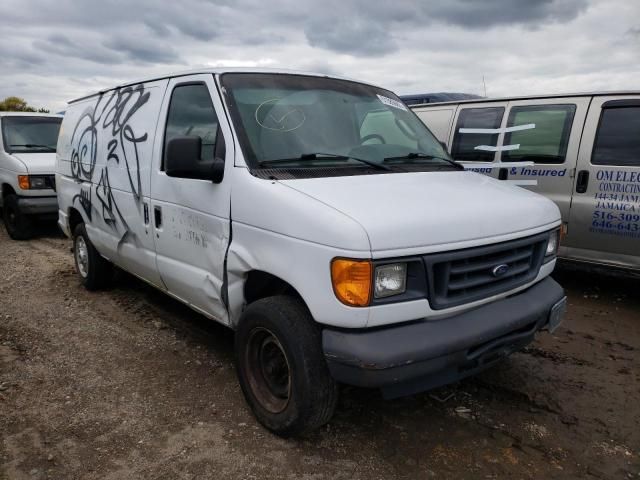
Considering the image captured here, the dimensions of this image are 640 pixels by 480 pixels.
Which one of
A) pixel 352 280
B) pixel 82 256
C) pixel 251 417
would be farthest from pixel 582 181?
pixel 82 256

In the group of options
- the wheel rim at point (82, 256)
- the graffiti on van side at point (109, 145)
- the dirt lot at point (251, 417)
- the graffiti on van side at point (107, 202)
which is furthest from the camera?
the wheel rim at point (82, 256)

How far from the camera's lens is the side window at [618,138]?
4.86 metres

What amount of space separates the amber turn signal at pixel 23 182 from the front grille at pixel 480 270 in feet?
24.8

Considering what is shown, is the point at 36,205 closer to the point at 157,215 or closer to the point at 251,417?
the point at 157,215

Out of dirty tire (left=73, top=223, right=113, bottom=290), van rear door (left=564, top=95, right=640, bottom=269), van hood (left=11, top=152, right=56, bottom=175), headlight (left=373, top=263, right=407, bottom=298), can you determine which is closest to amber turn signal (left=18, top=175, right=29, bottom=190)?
van hood (left=11, top=152, right=56, bottom=175)

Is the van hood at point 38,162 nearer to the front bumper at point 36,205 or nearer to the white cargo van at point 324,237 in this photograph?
the front bumper at point 36,205

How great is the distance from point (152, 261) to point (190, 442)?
1529 mm

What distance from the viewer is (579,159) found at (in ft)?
16.9

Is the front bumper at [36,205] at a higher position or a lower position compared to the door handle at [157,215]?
lower

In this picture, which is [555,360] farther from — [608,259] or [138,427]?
[138,427]

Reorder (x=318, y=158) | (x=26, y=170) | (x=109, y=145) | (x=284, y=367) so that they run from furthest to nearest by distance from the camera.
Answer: (x=26, y=170) → (x=109, y=145) → (x=318, y=158) → (x=284, y=367)

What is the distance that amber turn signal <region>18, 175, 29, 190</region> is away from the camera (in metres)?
8.06

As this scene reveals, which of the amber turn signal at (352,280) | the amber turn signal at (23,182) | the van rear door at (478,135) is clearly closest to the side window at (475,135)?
the van rear door at (478,135)

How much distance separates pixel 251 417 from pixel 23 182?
6.72m
